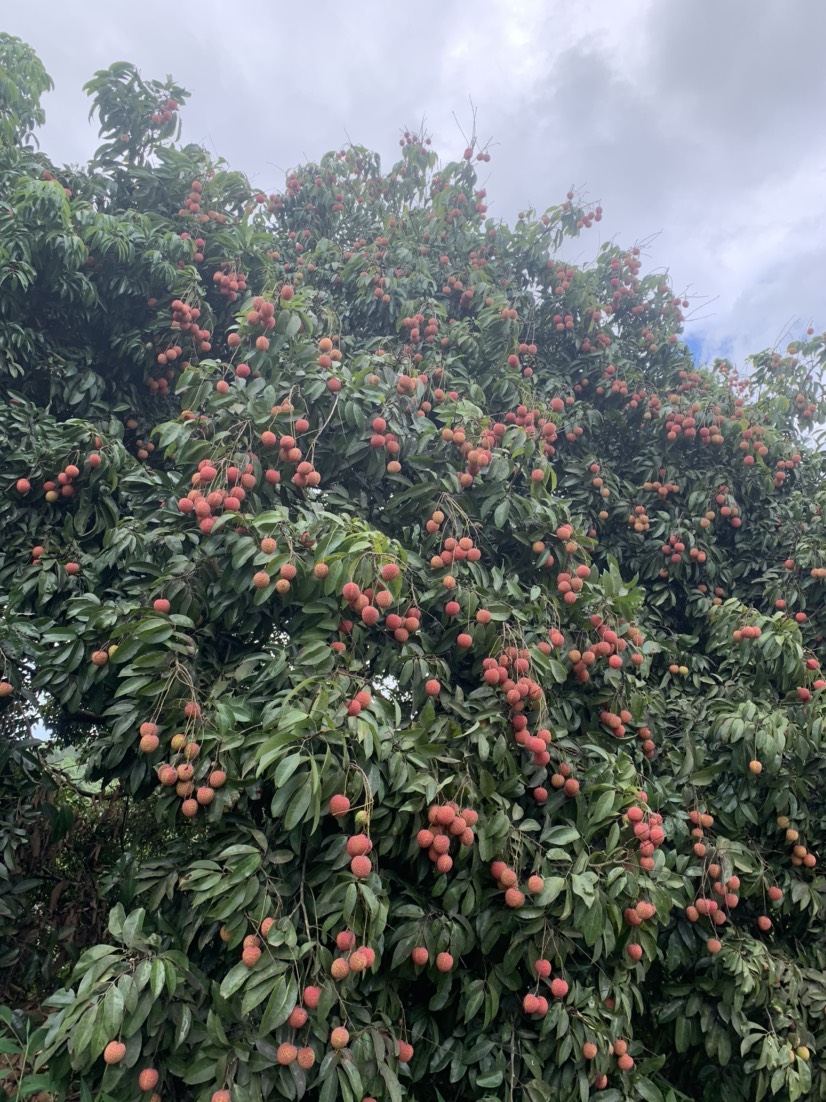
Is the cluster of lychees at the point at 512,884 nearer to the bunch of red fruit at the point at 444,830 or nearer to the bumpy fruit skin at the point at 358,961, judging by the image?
the bunch of red fruit at the point at 444,830

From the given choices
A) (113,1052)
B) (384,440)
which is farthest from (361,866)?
(384,440)

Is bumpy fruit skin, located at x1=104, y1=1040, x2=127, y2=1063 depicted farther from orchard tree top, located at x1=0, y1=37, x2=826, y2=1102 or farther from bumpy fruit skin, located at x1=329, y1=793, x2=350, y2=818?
bumpy fruit skin, located at x1=329, y1=793, x2=350, y2=818

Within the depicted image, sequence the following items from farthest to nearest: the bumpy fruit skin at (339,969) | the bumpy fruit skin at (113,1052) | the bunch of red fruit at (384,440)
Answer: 1. the bunch of red fruit at (384,440)
2. the bumpy fruit skin at (339,969)
3. the bumpy fruit skin at (113,1052)

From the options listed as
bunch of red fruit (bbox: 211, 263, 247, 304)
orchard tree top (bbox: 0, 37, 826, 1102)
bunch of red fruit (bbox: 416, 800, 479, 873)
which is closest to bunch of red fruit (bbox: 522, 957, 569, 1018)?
orchard tree top (bbox: 0, 37, 826, 1102)

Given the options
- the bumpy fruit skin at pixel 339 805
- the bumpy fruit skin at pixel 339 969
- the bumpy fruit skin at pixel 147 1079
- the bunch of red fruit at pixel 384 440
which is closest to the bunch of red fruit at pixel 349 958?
the bumpy fruit skin at pixel 339 969

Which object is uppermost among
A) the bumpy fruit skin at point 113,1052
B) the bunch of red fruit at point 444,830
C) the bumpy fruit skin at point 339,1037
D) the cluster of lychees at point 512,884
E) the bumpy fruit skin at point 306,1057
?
the bunch of red fruit at point 444,830

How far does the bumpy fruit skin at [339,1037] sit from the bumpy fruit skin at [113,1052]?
0.46 metres

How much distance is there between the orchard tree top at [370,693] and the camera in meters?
1.66

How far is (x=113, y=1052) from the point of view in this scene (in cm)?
144

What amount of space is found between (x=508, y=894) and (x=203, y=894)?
809mm

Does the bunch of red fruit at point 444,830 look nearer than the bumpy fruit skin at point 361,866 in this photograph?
No

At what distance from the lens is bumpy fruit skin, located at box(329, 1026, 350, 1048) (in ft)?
4.97

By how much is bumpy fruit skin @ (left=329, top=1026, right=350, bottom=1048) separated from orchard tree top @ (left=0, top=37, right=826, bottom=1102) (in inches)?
1.1

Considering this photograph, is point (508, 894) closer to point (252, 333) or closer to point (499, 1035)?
point (499, 1035)
